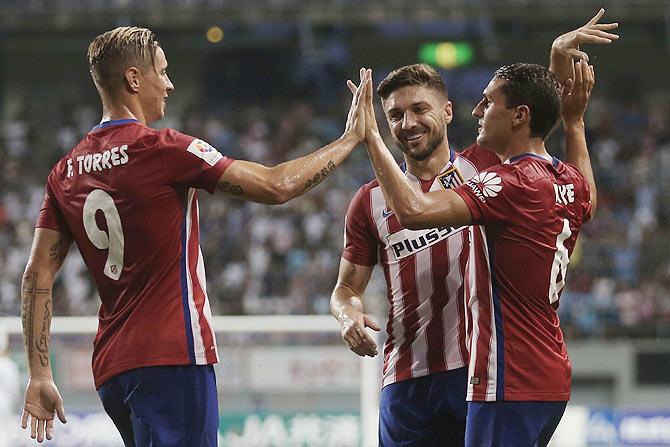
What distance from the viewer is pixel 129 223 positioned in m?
4.12

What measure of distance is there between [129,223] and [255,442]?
252 inches

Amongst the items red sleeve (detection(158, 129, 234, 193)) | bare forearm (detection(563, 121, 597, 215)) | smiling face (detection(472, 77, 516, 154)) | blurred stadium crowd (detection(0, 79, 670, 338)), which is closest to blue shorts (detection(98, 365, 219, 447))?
red sleeve (detection(158, 129, 234, 193))

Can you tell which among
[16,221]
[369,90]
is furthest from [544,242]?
[16,221]

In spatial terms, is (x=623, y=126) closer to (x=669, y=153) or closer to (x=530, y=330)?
(x=669, y=153)

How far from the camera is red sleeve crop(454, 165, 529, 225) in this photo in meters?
4.18

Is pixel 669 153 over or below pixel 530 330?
over

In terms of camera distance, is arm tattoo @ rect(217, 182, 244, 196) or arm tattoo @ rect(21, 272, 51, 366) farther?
arm tattoo @ rect(21, 272, 51, 366)

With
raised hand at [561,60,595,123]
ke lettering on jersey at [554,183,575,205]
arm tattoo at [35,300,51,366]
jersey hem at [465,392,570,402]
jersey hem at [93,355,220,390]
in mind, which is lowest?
jersey hem at [465,392,570,402]

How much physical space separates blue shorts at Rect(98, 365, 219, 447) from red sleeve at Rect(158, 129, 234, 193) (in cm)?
66

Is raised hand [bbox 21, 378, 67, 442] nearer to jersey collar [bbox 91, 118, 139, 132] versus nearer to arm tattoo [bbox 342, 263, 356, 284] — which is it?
jersey collar [bbox 91, 118, 139, 132]

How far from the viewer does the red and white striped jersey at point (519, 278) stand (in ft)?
13.8

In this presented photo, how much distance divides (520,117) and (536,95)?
0.33ft

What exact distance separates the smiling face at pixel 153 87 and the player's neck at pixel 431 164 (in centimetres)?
120

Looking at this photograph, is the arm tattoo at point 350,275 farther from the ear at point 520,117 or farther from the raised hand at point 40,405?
the raised hand at point 40,405
